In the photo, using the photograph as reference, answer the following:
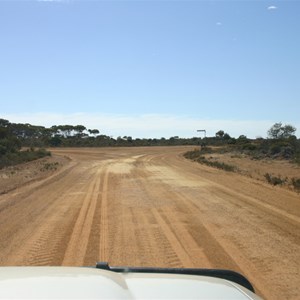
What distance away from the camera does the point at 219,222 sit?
1155cm

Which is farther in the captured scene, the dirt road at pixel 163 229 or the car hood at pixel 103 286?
the dirt road at pixel 163 229

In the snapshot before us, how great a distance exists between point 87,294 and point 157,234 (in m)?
7.88

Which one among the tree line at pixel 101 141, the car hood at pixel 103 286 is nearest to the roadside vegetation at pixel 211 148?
the tree line at pixel 101 141

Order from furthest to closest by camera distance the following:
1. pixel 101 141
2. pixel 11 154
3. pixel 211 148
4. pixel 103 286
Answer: pixel 101 141, pixel 211 148, pixel 11 154, pixel 103 286

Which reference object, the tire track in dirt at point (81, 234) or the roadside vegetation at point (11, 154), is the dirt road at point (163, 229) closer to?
the tire track in dirt at point (81, 234)

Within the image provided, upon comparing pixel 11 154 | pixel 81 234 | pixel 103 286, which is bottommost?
pixel 81 234

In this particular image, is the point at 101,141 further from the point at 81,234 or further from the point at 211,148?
the point at 81,234

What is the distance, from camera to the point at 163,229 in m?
10.6

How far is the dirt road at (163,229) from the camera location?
310 inches

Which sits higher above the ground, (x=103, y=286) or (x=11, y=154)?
(x=103, y=286)

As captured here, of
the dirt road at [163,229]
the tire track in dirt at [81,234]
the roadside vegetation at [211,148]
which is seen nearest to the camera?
the dirt road at [163,229]

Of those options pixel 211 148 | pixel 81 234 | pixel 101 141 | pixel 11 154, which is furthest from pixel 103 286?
pixel 101 141

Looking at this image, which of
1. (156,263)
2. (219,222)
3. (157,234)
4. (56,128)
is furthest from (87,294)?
(56,128)

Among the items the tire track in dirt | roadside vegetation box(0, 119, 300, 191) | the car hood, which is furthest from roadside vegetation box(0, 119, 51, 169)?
the car hood
